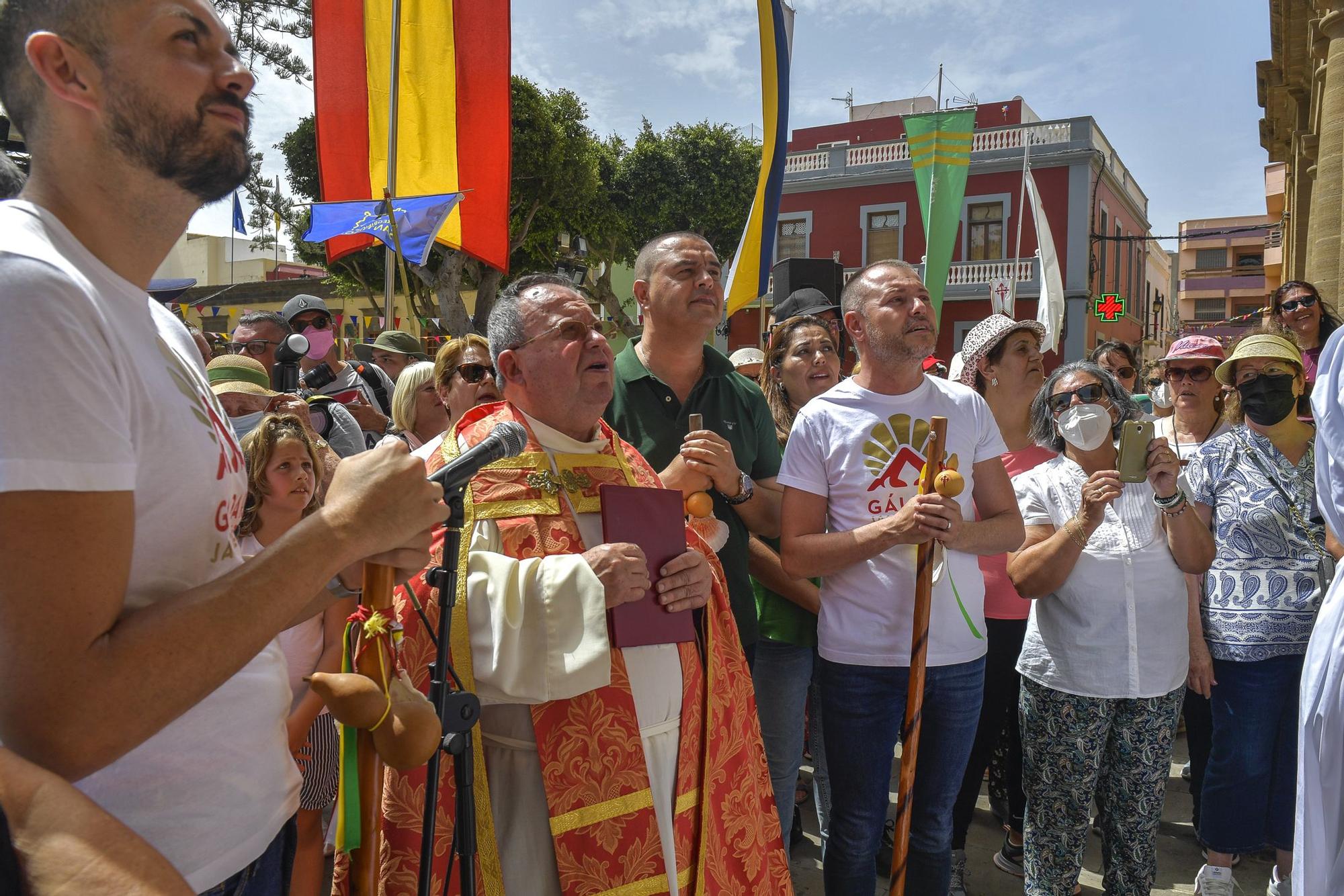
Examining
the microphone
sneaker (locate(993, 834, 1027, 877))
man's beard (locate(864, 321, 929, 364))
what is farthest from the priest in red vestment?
sneaker (locate(993, 834, 1027, 877))

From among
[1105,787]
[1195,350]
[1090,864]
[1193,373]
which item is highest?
[1195,350]

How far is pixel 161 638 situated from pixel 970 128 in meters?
8.86

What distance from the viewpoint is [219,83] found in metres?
1.21

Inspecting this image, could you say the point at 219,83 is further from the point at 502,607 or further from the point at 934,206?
the point at 934,206

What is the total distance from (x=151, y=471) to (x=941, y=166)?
833 cm

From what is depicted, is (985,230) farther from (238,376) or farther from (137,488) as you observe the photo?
(137,488)

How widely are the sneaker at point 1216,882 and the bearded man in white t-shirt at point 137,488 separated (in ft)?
11.3

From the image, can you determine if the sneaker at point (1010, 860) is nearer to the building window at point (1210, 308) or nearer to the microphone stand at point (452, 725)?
the microphone stand at point (452, 725)

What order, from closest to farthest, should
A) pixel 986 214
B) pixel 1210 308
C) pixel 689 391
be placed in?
→ pixel 689 391 → pixel 986 214 → pixel 1210 308

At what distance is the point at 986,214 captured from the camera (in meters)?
25.0

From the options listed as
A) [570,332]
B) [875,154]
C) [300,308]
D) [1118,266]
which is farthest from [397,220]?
[1118,266]

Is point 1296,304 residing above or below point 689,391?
above

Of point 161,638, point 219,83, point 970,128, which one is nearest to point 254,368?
point 219,83

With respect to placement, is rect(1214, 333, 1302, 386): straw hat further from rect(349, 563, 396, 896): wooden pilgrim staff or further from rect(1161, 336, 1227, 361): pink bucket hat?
rect(349, 563, 396, 896): wooden pilgrim staff
